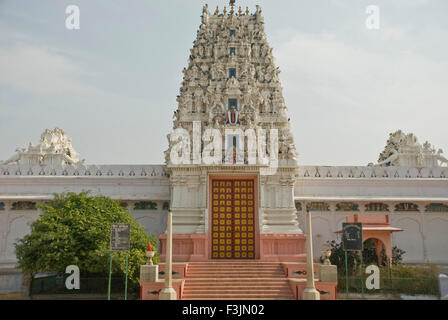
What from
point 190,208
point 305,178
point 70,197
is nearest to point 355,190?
point 305,178

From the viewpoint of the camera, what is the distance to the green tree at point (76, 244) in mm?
19969

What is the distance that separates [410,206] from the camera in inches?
1142

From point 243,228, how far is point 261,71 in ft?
34.5

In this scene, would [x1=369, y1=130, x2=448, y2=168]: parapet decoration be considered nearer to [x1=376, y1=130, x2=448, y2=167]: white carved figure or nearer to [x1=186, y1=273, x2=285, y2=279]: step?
[x1=376, y1=130, x2=448, y2=167]: white carved figure

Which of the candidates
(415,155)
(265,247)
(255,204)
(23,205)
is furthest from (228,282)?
(415,155)

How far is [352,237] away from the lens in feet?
64.8

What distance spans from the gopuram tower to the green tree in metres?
2.85

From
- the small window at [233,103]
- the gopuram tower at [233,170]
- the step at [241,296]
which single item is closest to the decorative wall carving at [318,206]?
the gopuram tower at [233,170]

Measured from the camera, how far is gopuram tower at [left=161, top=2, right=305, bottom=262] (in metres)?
24.0

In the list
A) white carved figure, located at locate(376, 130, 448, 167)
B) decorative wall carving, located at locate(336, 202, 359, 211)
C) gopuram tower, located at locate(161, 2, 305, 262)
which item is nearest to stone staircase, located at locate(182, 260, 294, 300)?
gopuram tower, located at locate(161, 2, 305, 262)

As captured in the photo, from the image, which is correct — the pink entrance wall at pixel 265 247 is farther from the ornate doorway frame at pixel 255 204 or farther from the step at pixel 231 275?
the step at pixel 231 275

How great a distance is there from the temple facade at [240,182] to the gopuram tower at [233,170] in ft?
0.19

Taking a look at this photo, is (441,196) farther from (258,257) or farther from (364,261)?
(258,257)
